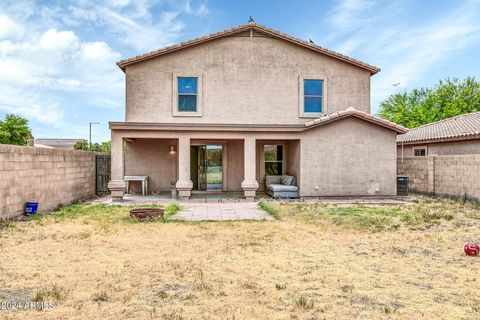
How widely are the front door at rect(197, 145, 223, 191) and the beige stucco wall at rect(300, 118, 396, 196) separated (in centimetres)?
490

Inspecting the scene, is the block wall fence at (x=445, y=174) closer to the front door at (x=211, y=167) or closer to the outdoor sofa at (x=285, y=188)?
the outdoor sofa at (x=285, y=188)

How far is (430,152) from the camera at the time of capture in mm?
20391

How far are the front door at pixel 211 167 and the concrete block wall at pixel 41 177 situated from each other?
555cm

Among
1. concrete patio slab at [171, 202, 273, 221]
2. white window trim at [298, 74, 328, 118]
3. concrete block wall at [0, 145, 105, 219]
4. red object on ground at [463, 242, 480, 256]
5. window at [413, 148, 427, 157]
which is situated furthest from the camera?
window at [413, 148, 427, 157]

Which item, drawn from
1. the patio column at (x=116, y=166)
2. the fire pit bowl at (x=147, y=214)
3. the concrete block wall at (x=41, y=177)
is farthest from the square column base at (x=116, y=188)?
the fire pit bowl at (x=147, y=214)

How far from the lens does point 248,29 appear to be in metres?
16.1

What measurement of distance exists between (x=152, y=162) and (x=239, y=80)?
6025 mm

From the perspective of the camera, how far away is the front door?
17859 mm

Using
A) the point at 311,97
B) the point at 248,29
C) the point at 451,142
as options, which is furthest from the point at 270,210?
the point at 451,142

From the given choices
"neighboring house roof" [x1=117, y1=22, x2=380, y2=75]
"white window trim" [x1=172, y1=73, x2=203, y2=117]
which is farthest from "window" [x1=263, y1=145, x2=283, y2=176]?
"neighboring house roof" [x1=117, y1=22, x2=380, y2=75]

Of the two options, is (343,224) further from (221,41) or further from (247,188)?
(221,41)

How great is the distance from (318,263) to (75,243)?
195 inches

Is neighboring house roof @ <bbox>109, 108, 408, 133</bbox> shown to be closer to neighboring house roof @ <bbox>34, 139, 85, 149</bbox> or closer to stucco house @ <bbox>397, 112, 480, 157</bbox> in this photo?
stucco house @ <bbox>397, 112, 480, 157</bbox>

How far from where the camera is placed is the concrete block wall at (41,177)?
954 centimetres
